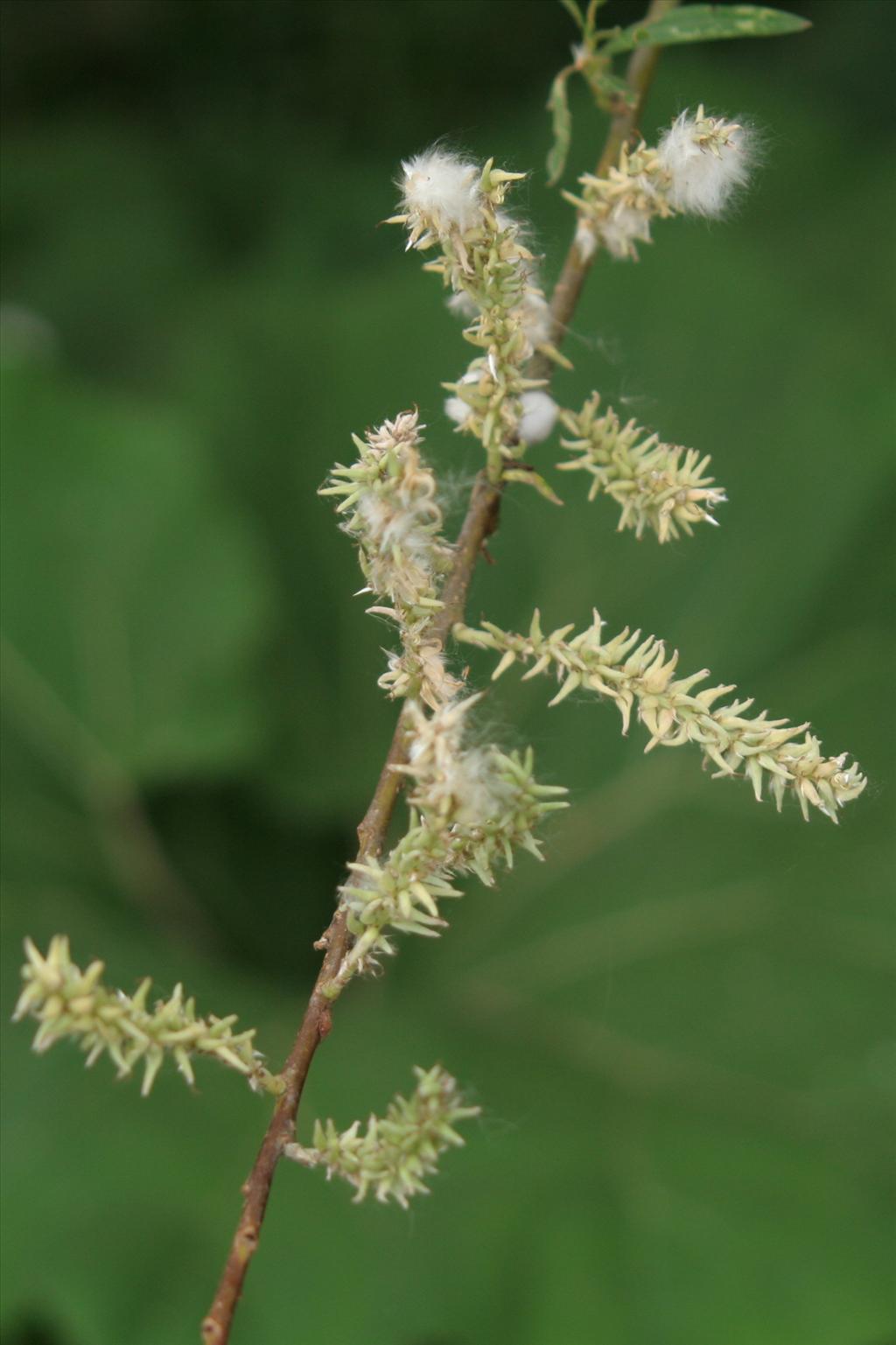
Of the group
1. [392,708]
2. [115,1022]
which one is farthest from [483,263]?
[392,708]

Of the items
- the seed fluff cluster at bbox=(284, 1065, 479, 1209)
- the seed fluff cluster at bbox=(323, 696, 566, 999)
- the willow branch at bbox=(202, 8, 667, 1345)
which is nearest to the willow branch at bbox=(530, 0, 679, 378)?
the willow branch at bbox=(202, 8, 667, 1345)

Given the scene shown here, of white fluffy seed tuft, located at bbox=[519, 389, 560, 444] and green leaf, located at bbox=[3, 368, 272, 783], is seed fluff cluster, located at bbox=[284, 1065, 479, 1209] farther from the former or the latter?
green leaf, located at bbox=[3, 368, 272, 783]

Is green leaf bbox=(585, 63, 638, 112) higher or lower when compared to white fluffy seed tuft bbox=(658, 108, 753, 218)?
higher

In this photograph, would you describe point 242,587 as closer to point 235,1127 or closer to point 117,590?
point 117,590

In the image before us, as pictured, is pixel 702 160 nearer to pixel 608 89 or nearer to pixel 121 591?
pixel 608 89

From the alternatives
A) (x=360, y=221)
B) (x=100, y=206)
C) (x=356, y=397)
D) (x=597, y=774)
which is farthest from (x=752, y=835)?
(x=100, y=206)
